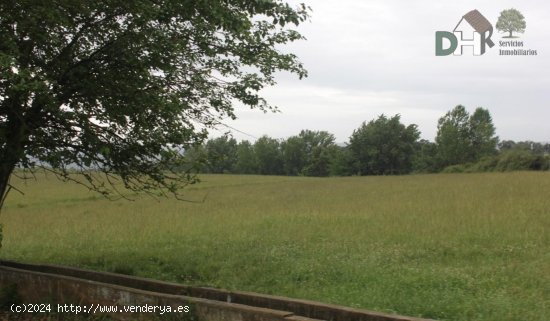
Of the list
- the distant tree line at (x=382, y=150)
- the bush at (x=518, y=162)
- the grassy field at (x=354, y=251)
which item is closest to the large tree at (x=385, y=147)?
the distant tree line at (x=382, y=150)

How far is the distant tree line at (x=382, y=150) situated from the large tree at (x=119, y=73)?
5701 centimetres

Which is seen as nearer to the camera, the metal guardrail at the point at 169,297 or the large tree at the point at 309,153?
the metal guardrail at the point at 169,297

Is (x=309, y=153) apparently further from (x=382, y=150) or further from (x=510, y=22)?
(x=510, y=22)

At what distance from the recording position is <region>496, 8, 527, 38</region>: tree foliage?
17469 millimetres

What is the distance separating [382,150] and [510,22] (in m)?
75.0

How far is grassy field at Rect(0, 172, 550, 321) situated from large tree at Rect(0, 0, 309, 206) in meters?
2.43

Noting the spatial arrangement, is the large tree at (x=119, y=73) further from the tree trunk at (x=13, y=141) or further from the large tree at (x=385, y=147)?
the large tree at (x=385, y=147)

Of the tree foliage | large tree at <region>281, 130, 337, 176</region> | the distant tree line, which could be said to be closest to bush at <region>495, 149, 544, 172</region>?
the distant tree line

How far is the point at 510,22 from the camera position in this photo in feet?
58.0

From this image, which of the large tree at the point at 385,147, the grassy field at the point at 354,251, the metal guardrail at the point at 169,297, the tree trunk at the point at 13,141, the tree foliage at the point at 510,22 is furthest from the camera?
the large tree at the point at 385,147

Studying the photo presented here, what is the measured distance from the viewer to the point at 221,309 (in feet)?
19.4

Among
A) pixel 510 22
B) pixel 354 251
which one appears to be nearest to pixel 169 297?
pixel 354 251

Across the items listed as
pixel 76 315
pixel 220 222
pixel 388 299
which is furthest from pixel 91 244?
pixel 388 299

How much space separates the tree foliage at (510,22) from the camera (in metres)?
17.5
